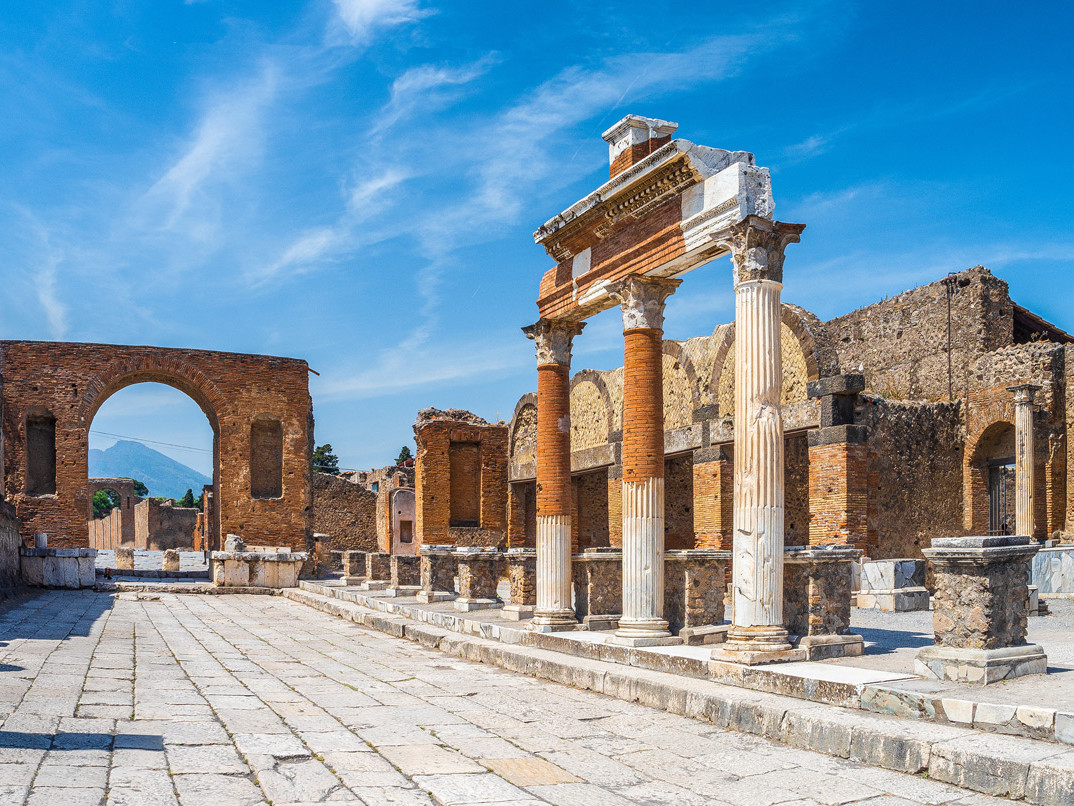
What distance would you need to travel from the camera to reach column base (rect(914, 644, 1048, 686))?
5.85m

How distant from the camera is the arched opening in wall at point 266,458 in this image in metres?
24.9

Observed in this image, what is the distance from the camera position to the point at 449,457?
80.9ft

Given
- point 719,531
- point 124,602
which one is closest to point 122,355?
point 124,602

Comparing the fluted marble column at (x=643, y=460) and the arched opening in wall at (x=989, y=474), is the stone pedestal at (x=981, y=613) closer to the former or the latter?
the fluted marble column at (x=643, y=460)

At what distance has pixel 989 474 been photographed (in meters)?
18.6

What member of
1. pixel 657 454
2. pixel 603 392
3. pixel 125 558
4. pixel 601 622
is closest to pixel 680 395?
pixel 603 392

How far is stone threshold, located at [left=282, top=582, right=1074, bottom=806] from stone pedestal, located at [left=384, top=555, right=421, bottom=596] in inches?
270

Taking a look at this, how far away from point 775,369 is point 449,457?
17580 millimetres

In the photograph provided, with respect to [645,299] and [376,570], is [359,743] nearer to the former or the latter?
[645,299]

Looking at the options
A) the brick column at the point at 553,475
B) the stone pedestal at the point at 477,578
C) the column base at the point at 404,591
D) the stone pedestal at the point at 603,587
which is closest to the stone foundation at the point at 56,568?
the column base at the point at 404,591

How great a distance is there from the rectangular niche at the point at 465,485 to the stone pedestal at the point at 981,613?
19343 mm

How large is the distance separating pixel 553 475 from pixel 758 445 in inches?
147

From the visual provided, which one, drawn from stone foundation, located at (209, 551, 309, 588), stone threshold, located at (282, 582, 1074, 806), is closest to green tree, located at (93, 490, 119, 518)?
stone foundation, located at (209, 551, 309, 588)

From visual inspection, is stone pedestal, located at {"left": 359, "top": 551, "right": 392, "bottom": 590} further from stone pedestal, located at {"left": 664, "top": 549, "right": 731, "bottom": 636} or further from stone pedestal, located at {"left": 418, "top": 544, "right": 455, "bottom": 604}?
stone pedestal, located at {"left": 664, "top": 549, "right": 731, "bottom": 636}
